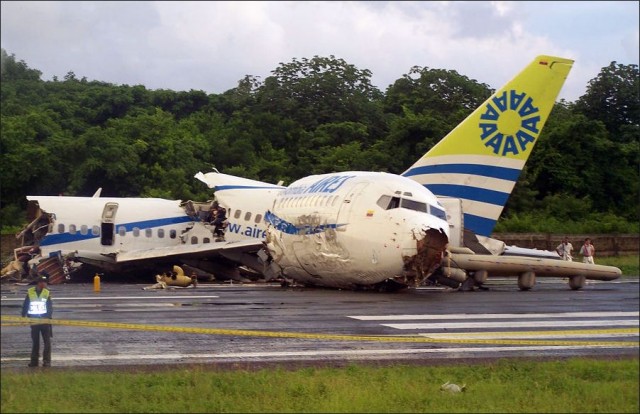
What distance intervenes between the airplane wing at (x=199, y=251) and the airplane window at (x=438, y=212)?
25.3ft

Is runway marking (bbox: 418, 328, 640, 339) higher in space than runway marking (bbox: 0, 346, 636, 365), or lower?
higher

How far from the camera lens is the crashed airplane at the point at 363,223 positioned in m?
26.3

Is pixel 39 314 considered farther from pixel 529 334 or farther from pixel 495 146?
pixel 495 146

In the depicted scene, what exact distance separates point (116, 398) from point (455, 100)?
43.2 meters

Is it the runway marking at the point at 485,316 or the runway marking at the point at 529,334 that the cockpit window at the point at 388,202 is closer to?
the runway marking at the point at 485,316

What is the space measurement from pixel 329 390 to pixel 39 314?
4.82 meters

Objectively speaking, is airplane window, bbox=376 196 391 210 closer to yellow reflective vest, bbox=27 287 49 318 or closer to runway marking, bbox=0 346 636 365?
runway marking, bbox=0 346 636 365

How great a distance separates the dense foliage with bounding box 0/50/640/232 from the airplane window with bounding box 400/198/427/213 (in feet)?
16.6

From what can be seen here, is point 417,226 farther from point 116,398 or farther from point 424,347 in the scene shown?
point 116,398

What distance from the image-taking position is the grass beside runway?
34.9ft

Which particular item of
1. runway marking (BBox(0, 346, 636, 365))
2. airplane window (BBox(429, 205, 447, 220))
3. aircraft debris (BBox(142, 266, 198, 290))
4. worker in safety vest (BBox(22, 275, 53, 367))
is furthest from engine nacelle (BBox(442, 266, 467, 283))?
worker in safety vest (BBox(22, 275, 53, 367))

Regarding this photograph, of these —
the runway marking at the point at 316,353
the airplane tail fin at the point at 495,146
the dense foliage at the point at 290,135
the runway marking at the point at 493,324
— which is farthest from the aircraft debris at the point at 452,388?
the airplane tail fin at the point at 495,146

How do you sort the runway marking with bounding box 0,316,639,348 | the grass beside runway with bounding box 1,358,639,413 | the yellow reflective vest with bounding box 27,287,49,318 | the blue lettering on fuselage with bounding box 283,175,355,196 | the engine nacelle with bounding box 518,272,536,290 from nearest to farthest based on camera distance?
the grass beside runway with bounding box 1,358,639,413, the yellow reflective vest with bounding box 27,287,49,318, the runway marking with bounding box 0,316,639,348, the engine nacelle with bounding box 518,272,536,290, the blue lettering on fuselage with bounding box 283,175,355,196

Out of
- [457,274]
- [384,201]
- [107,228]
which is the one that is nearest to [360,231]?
[384,201]
